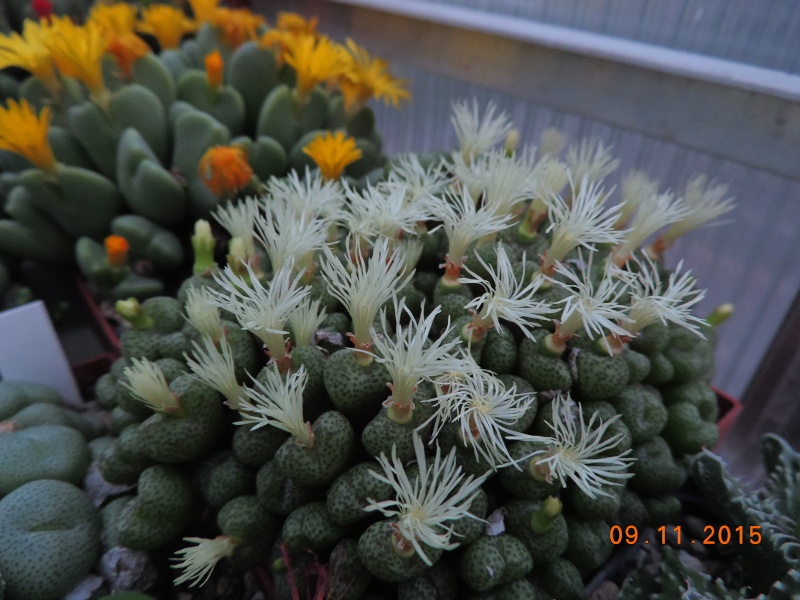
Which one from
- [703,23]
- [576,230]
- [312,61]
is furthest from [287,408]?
[703,23]

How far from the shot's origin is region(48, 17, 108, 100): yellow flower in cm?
109

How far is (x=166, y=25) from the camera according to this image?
140 centimetres

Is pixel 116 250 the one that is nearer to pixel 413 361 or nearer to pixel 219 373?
pixel 219 373

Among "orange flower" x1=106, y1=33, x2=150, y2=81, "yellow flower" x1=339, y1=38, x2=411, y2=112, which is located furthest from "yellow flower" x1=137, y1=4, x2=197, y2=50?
"yellow flower" x1=339, y1=38, x2=411, y2=112

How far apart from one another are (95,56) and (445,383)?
1.04 metres

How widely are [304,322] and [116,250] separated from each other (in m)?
0.54

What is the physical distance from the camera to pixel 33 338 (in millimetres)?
962

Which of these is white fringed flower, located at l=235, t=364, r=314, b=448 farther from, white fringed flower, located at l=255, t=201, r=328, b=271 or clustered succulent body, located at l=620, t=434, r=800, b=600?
clustered succulent body, located at l=620, t=434, r=800, b=600

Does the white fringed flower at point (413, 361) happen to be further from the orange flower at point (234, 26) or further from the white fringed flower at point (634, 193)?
the orange flower at point (234, 26)

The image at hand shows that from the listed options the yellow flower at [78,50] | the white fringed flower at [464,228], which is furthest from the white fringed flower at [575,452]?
the yellow flower at [78,50]

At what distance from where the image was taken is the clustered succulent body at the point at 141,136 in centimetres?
108

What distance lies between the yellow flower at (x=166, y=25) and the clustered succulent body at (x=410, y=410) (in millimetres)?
884

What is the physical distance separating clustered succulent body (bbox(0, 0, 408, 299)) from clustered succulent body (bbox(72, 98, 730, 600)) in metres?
0.31

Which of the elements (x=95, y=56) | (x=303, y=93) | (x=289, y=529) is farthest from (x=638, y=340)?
(x=95, y=56)
